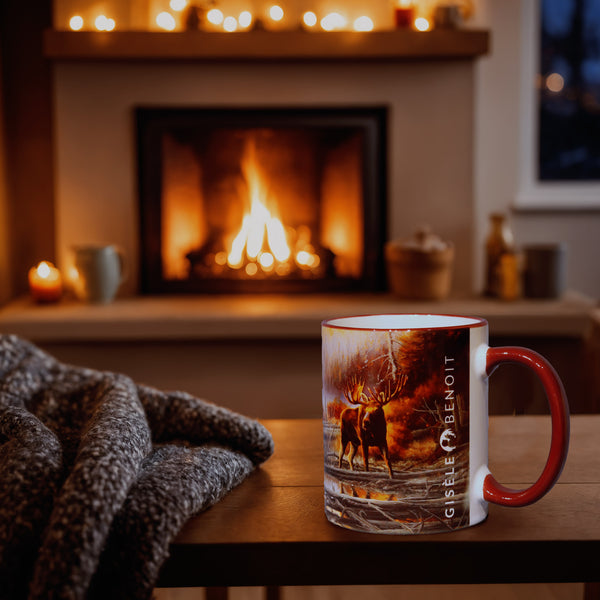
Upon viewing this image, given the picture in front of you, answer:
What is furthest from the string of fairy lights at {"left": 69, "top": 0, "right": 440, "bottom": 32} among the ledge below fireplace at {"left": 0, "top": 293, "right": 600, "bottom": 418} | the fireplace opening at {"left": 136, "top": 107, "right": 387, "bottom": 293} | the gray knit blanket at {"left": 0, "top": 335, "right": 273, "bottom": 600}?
the gray knit blanket at {"left": 0, "top": 335, "right": 273, "bottom": 600}

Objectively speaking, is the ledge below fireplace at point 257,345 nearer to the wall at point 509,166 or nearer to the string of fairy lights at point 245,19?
the wall at point 509,166

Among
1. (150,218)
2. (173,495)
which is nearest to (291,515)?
(173,495)

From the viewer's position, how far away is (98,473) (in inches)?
19.7

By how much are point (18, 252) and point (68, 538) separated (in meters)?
2.56

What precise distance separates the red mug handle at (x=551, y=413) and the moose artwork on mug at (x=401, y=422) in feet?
Result: 0.08

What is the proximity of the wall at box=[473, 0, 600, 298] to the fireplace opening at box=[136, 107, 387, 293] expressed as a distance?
1.42ft

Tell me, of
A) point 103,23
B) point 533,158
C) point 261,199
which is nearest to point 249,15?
point 103,23

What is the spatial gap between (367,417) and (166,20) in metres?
2.14

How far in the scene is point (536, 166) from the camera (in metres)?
2.88

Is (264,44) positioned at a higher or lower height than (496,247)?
higher

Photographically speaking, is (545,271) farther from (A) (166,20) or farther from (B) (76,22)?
(B) (76,22)

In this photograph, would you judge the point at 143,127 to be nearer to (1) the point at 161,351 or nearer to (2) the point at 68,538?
(1) the point at 161,351

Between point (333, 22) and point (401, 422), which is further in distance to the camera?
point (333, 22)

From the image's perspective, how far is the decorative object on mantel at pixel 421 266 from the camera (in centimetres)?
225
